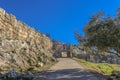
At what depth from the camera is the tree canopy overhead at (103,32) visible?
2945cm

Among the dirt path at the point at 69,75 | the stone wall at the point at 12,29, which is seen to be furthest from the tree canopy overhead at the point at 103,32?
the stone wall at the point at 12,29

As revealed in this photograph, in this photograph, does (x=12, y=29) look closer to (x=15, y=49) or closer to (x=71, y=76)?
(x=15, y=49)

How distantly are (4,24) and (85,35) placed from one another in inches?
444

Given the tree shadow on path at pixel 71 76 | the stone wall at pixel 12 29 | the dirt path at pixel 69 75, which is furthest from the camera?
the stone wall at pixel 12 29

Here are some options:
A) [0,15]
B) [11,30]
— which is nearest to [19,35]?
[11,30]

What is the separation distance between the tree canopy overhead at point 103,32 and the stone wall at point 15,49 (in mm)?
6792

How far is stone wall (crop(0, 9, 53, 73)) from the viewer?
28.3 metres

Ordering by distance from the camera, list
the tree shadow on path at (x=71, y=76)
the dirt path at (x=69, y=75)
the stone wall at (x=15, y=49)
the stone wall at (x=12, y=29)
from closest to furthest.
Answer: the tree shadow on path at (x=71, y=76) → the dirt path at (x=69, y=75) → the stone wall at (x=15, y=49) → the stone wall at (x=12, y=29)

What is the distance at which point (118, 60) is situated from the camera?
68.8m

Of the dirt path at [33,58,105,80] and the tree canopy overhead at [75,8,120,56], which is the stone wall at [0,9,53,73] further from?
the tree canopy overhead at [75,8,120,56]

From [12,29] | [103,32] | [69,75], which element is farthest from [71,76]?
[12,29]

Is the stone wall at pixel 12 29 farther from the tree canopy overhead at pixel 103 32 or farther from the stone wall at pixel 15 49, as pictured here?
the tree canopy overhead at pixel 103 32

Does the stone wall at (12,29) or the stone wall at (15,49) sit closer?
the stone wall at (15,49)

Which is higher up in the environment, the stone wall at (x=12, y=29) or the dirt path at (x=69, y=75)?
the stone wall at (x=12, y=29)
